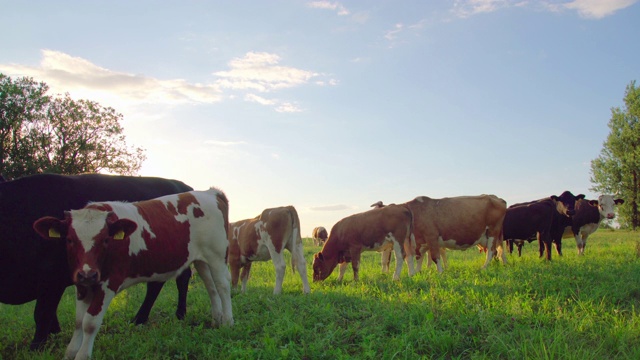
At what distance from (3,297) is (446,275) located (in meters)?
8.54

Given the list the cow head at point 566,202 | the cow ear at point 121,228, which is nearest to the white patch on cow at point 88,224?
the cow ear at point 121,228

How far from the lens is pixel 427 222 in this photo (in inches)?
544

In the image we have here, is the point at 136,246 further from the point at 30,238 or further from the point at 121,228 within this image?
the point at 30,238

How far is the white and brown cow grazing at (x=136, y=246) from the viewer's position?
5890 mm

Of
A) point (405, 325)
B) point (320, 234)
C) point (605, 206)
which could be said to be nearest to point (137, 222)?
point (405, 325)

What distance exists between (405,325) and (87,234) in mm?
4215

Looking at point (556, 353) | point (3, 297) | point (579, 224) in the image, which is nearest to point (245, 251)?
point (3, 297)

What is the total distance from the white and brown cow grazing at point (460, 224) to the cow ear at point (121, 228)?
9348mm

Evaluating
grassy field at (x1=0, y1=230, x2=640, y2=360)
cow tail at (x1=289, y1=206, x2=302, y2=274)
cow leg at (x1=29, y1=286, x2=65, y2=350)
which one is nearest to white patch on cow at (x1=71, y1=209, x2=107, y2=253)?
grassy field at (x1=0, y1=230, x2=640, y2=360)

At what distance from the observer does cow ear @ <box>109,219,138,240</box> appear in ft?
19.7

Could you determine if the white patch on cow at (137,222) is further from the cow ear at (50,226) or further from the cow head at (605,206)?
the cow head at (605,206)

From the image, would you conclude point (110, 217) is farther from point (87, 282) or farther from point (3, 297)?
point (3, 297)

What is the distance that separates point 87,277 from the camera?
568cm

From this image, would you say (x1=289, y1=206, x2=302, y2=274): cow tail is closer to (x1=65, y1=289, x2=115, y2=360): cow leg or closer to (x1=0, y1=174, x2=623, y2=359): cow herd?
(x1=0, y1=174, x2=623, y2=359): cow herd
